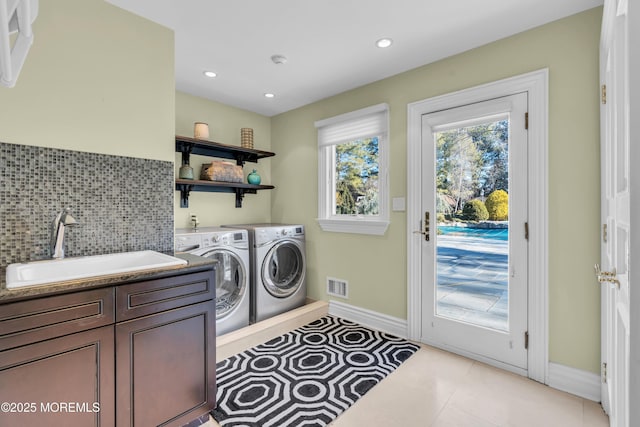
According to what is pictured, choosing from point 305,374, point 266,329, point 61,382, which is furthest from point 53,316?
point 266,329

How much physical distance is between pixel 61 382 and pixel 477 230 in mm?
2500

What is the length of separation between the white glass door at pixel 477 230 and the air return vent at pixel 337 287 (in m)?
0.83

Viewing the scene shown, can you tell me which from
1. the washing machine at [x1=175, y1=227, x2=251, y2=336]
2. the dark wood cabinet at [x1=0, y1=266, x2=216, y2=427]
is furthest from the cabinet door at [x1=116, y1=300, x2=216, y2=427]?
the washing machine at [x1=175, y1=227, x2=251, y2=336]

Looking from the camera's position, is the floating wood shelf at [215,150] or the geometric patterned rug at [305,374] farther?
the floating wood shelf at [215,150]

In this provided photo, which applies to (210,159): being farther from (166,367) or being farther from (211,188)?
(166,367)

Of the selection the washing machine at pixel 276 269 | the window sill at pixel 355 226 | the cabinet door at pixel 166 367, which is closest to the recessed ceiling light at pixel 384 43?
the window sill at pixel 355 226

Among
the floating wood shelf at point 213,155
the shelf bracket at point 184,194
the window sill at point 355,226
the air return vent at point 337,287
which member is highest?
the floating wood shelf at point 213,155

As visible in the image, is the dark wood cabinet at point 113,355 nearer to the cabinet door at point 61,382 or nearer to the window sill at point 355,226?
the cabinet door at point 61,382

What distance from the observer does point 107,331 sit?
1334 mm

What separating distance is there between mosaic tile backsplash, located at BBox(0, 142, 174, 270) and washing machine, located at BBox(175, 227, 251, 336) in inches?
17.3

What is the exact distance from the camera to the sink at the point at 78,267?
4.16 feet

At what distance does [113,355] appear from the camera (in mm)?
1350

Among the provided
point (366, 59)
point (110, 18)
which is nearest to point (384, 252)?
point (366, 59)

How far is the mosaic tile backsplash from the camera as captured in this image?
1544mm
